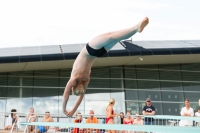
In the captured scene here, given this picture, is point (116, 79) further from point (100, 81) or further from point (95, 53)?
point (95, 53)

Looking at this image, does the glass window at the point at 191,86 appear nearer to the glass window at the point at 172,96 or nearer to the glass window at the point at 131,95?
the glass window at the point at 172,96

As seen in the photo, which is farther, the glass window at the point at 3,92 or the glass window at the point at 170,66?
the glass window at the point at 170,66

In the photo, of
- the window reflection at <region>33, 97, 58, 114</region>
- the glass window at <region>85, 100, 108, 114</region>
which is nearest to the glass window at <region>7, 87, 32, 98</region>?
the window reflection at <region>33, 97, 58, 114</region>

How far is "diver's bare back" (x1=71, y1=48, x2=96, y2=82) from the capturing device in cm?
632

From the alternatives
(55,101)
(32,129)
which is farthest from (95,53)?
(55,101)

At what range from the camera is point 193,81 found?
20.3 metres

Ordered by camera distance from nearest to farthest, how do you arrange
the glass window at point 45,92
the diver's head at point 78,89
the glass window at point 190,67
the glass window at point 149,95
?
the diver's head at point 78,89 < the glass window at point 45,92 < the glass window at point 149,95 < the glass window at point 190,67

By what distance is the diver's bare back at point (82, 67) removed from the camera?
20.7 ft

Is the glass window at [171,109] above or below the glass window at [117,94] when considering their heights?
below

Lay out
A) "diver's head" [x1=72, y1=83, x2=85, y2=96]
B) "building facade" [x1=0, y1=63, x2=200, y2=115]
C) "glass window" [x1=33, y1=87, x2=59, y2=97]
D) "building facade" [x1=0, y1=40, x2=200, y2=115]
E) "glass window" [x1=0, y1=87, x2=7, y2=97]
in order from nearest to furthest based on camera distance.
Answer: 1. "diver's head" [x1=72, y1=83, x2=85, y2=96]
2. "building facade" [x1=0, y1=40, x2=200, y2=115]
3. "glass window" [x1=0, y1=87, x2=7, y2=97]
4. "building facade" [x1=0, y1=63, x2=200, y2=115]
5. "glass window" [x1=33, y1=87, x2=59, y2=97]

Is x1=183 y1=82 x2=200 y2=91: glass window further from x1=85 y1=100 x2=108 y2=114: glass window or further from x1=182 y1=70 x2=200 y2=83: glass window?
x1=85 y1=100 x2=108 y2=114: glass window

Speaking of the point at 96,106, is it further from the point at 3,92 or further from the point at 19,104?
the point at 3,92

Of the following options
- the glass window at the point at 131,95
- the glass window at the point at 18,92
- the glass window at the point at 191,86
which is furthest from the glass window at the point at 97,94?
the glass window at the point at 191,86

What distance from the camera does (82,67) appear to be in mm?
6508
